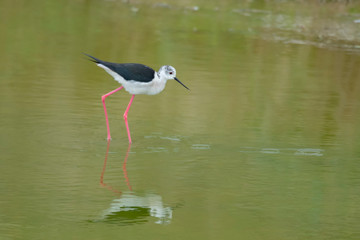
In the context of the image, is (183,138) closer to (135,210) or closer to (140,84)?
(140,84)

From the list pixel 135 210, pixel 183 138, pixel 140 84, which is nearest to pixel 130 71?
pixel 140 84

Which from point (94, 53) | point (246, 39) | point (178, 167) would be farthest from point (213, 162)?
point (246, 39)

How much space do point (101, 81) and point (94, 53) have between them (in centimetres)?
196

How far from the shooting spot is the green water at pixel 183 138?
511 centimetres

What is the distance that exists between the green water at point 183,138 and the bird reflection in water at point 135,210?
0.01m

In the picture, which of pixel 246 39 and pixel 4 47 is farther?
pixel 246 39

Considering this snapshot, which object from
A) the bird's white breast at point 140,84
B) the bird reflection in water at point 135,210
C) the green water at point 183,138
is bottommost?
the bird reflection in water at point 135,210

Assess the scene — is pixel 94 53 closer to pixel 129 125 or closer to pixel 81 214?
pixel 129 125

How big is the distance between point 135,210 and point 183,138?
2148 millimetres

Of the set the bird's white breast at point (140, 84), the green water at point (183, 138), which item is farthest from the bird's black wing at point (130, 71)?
the green water at point (183, 138)

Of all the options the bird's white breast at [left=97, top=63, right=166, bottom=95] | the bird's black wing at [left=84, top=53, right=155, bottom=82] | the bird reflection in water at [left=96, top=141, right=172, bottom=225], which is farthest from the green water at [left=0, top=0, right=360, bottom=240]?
the bird's black wing at [left=84, top=53, right=155, bottom=82]

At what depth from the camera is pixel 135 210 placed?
524 centimetres

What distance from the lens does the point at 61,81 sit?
379 inches

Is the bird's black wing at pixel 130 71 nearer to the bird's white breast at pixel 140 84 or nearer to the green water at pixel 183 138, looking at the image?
the bird's white breast at pixel 140 84
